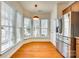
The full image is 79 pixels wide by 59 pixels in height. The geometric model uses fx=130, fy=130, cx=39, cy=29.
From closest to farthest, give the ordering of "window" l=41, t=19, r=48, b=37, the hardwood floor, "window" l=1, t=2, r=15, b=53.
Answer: "window" l=1, t=2, r=15, b=53
the hardwood floor
"window" l=41, t=19, r=48, b=37

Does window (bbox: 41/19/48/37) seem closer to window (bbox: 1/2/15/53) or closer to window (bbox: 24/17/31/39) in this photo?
window (bbox: 24/17/31/39)

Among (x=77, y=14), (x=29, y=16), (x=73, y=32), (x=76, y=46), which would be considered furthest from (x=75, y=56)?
(x=29, y=16)

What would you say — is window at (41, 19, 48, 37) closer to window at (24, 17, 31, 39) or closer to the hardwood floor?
window at (24, 17, 31, 39)

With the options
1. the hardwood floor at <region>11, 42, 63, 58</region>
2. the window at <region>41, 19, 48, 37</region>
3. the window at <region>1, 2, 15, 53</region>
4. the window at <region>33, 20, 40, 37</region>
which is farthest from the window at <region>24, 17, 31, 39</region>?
the window at <region>1, 2, 15, 53</region>

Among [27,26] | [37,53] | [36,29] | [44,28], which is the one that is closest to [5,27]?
[37,53]

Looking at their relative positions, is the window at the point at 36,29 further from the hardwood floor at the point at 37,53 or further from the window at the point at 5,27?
the window at the point at 5,27

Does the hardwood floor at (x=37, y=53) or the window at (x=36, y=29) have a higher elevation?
the window at (x=36, y=29)

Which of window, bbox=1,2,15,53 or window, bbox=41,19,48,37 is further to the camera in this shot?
window, bbox=41,19,48,37

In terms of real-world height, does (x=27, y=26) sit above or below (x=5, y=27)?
above

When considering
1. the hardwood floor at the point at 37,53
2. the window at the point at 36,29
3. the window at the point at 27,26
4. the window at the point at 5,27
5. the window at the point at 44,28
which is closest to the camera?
the window at the point at 5,27

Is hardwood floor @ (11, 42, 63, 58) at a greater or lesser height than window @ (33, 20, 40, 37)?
lesser

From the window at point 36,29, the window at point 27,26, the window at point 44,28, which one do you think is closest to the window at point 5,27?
the window at point 27,26

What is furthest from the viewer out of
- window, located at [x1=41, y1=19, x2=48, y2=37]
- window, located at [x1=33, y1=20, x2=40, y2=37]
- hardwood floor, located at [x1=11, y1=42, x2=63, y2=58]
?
window, located at [x1=41, y1=19, x2=48, y2=37]

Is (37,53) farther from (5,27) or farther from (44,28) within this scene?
(44,28)
